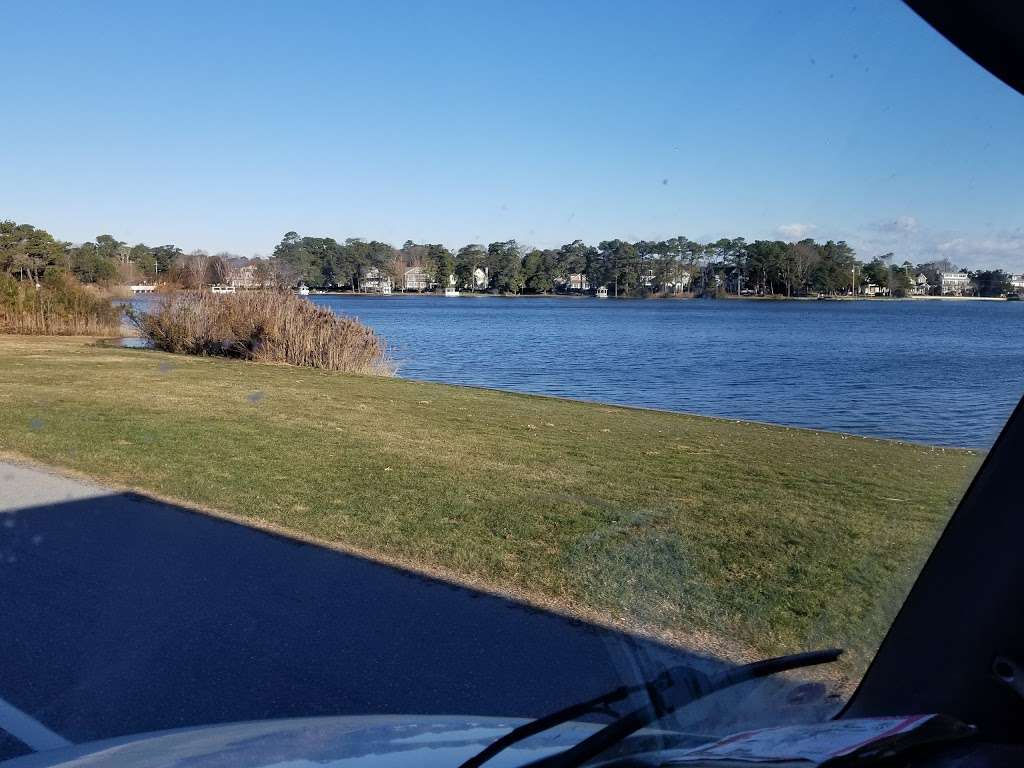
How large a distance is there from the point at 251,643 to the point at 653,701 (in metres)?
3.50

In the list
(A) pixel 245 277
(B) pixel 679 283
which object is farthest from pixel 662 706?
(A) pixel 245 277

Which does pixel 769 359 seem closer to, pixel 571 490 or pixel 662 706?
pixel 571 490

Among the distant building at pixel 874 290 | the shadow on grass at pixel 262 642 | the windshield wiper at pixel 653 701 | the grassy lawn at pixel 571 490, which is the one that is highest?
the distant building at pixel 874 290

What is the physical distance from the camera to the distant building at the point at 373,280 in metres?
39.8

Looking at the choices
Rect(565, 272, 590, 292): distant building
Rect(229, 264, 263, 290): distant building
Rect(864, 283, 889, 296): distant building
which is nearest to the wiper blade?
Rect(864, 283, 889, 296): distant building

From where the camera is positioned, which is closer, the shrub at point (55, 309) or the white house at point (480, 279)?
the white house at point (480, 279)

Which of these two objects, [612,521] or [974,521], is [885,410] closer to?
[612,521]

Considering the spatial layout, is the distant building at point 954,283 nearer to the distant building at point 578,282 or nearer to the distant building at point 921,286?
the distant building at point 921,286

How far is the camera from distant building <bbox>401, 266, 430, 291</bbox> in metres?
31.7

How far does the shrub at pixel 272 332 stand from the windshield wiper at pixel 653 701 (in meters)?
22.5

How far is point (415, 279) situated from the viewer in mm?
34062

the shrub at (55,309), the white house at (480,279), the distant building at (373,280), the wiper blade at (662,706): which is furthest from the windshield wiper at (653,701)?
the distant building at (373,280)

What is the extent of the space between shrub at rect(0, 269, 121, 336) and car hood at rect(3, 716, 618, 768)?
35.2 metres

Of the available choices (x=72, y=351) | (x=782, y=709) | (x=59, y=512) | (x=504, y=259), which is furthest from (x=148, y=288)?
(x=782, y=709)
